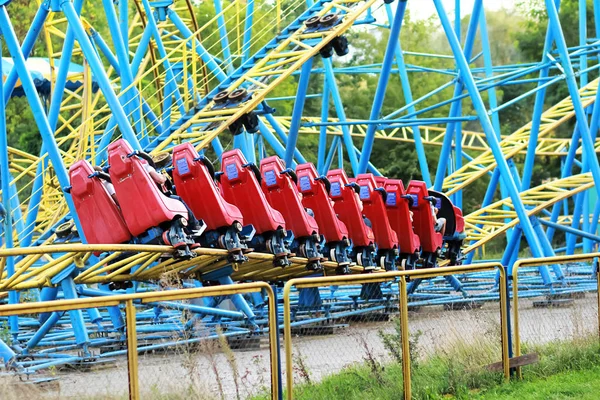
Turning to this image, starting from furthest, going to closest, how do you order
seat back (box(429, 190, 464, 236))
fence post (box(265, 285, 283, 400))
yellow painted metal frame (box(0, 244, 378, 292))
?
seat back (box(429, 190, 464, 236)) → yellow painted metal frame (box(0, 244, 378, 292)) → fence post (box(265, 285, 283, 400))

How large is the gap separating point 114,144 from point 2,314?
3655mm

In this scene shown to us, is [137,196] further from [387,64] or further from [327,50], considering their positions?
[387,64]

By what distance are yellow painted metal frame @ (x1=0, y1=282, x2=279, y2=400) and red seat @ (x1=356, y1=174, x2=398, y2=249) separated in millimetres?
5389

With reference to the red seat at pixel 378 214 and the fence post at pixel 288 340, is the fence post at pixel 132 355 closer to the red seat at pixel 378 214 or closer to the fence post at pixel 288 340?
the fence post at pixel 288 340

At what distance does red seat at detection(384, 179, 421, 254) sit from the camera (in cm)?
1106

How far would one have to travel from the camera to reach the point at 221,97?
35.2 feet

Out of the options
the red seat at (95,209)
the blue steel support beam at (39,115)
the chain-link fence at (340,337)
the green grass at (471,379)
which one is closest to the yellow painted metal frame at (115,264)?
the red seat at (95,209)

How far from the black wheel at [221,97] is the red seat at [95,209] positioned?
282 centimetres

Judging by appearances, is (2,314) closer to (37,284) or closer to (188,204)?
(37,284)

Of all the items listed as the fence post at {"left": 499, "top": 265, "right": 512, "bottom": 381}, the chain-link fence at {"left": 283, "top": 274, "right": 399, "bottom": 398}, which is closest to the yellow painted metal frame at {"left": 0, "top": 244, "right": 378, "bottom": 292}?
the chain-link fence at {"left": 283, "top": 274, "right": 399, "bottom": 398}

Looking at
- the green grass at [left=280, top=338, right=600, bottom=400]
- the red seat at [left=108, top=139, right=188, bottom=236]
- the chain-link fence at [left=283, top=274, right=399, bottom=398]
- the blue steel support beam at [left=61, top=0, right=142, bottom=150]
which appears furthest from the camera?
the blue steel support beam at [left=61, top=0, right=142, bottom=150]

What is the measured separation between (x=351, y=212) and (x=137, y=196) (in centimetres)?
314

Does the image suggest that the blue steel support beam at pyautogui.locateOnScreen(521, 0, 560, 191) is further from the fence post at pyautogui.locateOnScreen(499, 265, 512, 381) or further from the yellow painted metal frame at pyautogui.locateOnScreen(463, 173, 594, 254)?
the fence post at pyautogui.locateOnScreen(499, 265, 512, 381)

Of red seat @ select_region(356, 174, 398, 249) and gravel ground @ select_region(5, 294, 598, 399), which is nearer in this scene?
gravel ground @ select_region(5, 294, 598, 399)
